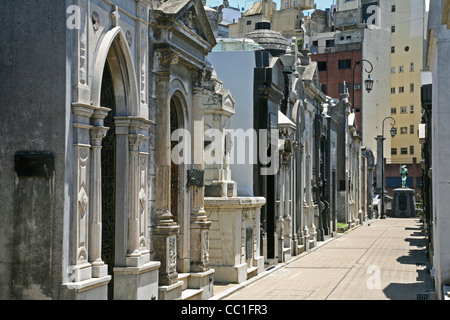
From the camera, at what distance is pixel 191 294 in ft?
51.6

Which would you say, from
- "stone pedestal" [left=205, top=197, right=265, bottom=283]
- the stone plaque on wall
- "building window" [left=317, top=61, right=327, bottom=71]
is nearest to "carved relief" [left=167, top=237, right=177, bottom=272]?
"stone pedestal" [left=205, top=197, right=265, bottom=283]

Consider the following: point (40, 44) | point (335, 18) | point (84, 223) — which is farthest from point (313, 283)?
point (335, 18)

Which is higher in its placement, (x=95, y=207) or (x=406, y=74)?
(x=406, y=74)

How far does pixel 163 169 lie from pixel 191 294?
119 inches

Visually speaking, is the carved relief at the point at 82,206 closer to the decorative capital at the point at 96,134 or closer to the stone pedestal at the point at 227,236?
the decorative capital at the point at 96,134

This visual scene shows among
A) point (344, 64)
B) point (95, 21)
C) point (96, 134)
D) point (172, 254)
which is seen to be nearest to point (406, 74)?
point (344, 64)

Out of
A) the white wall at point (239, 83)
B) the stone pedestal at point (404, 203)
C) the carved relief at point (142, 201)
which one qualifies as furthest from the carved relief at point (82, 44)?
the stone pedestal at point (404, 203)

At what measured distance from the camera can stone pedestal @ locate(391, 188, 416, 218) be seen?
70000 millimetres

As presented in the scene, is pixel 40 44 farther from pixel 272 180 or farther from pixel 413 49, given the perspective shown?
pixel 413 49

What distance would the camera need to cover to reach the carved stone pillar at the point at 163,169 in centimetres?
1434

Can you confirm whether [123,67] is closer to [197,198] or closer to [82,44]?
[82,44]

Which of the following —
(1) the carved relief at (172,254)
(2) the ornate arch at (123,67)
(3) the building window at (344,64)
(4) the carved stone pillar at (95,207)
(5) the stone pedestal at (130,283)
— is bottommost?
(5) the stone pedestal at (130,283)

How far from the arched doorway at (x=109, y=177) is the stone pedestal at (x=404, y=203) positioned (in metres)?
A: 59.8

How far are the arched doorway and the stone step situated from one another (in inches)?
103
